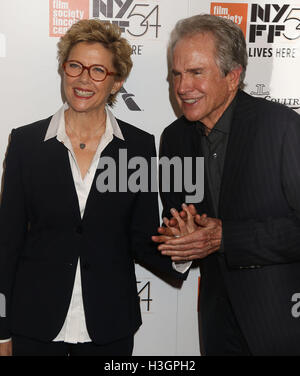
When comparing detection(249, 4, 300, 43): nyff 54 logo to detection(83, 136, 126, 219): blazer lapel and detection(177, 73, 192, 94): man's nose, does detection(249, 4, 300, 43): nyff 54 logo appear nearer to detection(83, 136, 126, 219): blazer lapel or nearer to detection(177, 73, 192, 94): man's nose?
detection(177, 73, 192, 94): man's nose

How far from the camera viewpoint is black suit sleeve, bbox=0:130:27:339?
2.04m

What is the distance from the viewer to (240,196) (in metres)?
2.04

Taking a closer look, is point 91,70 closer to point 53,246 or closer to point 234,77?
point 234,77

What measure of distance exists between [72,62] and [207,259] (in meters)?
1.05

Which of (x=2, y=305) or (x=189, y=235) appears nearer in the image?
(x=189, y=235)

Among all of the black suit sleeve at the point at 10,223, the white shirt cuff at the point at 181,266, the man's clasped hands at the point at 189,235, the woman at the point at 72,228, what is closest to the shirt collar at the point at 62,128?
the woman at the point at 72,228

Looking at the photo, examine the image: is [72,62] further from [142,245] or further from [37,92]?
[142,245]

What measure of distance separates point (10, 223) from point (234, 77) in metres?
1.12

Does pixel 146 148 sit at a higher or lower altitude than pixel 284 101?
lower

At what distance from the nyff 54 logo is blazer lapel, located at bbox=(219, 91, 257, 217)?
25.8 inches

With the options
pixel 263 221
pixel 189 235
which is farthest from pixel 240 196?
pixel 189 235

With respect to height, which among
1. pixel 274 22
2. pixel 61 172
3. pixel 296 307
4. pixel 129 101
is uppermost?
pixel 274 22
